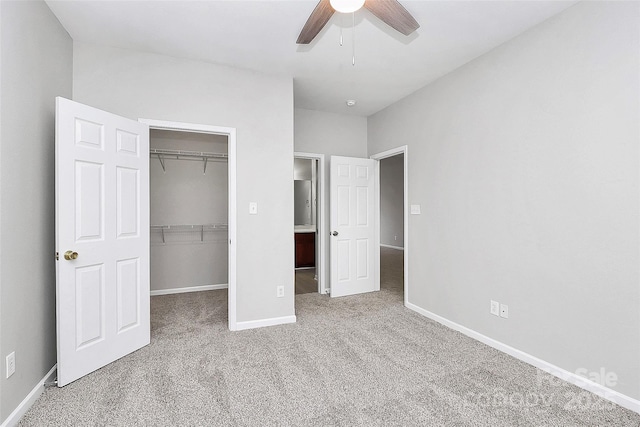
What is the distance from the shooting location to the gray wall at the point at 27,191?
169cm

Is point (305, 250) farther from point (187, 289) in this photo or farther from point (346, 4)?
point (346, 4)

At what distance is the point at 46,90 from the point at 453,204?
3483 mm

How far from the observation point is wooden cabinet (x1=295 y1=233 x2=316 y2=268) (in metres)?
6.16

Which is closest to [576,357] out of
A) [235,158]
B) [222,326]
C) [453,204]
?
[453,204]

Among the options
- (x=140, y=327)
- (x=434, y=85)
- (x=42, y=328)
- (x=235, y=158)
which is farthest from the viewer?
(x=434, y=85)

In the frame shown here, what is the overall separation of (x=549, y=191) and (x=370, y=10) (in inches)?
71.3

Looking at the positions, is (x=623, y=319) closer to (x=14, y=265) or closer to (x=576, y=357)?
(x=576, y=357)

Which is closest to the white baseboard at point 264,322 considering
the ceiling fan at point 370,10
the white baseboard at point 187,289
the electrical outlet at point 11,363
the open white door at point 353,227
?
the open white door at point 353,227

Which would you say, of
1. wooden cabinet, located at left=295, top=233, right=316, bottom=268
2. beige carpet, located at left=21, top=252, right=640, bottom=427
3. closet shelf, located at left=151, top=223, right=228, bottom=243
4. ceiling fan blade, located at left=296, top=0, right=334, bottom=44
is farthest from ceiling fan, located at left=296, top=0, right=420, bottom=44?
wooden cabinet, located at left=295, top=233, right=316, bottom=268

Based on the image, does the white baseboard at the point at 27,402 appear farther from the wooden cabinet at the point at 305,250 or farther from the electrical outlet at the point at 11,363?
the wooden cabinet at the point at 305,250

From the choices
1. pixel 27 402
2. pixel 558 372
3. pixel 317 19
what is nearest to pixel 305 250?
pixel 558 372

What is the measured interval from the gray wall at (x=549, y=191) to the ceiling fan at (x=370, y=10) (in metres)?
1.21

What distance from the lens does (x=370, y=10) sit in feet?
5.90

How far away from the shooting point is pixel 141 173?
267 cm
